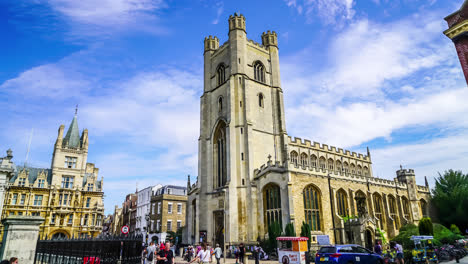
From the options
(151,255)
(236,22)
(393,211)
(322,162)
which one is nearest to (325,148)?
(322,162)

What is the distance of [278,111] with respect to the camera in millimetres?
38062

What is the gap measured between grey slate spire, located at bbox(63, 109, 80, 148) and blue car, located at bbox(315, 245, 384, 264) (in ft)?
143

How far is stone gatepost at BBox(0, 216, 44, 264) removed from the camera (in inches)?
360

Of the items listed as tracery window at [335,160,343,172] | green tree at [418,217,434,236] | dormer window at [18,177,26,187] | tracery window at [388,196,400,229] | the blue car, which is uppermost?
tracery window at [335,160,343,172]

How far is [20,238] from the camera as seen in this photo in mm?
9383

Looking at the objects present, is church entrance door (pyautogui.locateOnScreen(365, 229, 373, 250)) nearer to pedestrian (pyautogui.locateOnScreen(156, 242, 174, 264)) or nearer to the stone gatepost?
pedestrian (pyautogui.locateOnScreen(156, 242, 174, 264))

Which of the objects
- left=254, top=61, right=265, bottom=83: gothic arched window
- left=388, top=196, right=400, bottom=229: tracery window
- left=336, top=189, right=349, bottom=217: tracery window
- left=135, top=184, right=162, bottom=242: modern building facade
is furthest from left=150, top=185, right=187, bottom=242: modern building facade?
left=388, top=196, right=400, bottom=229: tracery window

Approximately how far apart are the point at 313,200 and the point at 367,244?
672cm

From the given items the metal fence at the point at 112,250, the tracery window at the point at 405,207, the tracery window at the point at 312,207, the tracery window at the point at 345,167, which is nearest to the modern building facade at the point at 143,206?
the tracery window at the point at 345,167

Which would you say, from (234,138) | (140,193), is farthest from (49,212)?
(234,138)

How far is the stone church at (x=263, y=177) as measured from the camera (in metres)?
29.5

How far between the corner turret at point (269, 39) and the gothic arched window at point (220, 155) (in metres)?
13.7

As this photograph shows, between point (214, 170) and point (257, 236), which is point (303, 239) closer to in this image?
point (257, 236)

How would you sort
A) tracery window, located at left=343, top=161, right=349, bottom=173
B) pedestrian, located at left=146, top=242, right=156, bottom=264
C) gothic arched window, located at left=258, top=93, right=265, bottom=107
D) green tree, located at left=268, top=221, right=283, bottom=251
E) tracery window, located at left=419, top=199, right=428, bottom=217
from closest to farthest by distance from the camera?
pedestrian, located at left=146, top=242, right=156, bottom=264, green tree, located at left=268, top=221, right=283, bottom=251, gothic arched window, located at left=258, top=93, right=265, bottom=107, tracery window, located at left=419, top=199, right=428, bottom=217, tracery window, located at left=343, top=161, right=349, bottom=173
